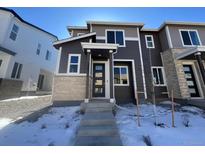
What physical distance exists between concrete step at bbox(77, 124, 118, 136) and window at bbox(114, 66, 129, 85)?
16.0 feet

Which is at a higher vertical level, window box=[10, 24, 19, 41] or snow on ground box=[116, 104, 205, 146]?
window box=[10, 24, 19, 41]

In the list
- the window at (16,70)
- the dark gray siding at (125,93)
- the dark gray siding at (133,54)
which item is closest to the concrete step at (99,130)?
the dark gray siding at (125,93)

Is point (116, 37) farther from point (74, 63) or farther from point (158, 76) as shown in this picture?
point (158, 76)

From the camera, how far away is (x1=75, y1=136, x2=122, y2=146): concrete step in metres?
2.68

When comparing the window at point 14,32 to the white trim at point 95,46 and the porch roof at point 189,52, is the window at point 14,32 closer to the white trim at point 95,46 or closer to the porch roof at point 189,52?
the white trim at point 95,46

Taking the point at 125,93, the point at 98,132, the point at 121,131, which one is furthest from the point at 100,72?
the point at 98,132

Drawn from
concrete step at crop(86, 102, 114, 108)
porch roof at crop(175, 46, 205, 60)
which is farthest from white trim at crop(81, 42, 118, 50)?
porch roof at crop(175, 46, 205, 60)

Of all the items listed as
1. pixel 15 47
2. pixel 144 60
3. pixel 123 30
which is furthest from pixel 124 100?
pixel 15 47

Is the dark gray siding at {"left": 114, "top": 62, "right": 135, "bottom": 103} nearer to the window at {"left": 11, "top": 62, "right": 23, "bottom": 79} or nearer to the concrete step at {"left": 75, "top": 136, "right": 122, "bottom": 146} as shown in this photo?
the concrete step at {"left": 75, "top": 136, "right": 122, "bottom": 146}

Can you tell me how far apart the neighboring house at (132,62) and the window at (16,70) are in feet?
19.0

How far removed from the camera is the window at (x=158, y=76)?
8.49 metres

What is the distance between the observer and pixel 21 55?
1071 centimetres

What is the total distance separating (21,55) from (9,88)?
3.52 meters

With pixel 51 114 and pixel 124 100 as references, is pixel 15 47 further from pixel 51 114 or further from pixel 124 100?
pixel 124 100
